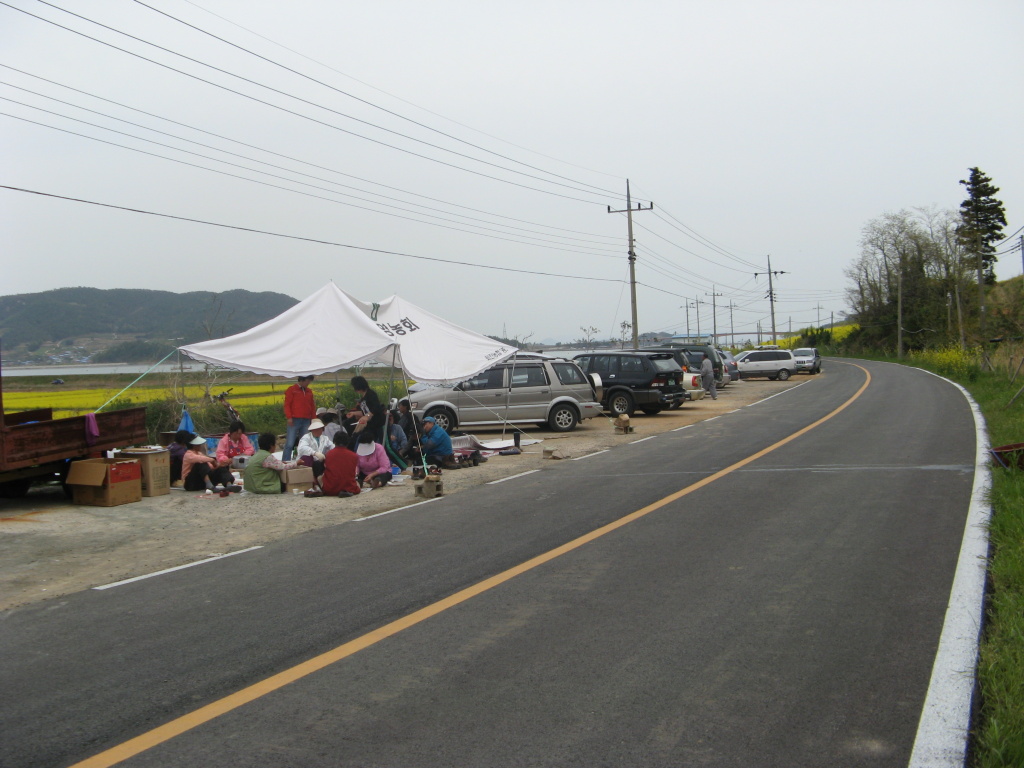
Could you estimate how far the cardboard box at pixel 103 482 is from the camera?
446 inches

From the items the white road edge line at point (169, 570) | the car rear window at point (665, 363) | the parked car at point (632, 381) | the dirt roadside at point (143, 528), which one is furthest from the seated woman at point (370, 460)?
the car rear window at point (665, 363)

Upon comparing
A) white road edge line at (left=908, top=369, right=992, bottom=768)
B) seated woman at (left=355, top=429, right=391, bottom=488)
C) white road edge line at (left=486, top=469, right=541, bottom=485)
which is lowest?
white road edge line at (left=486, top=469, right=541, bottom=485)

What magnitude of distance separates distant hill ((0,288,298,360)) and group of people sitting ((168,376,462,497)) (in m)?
27.9

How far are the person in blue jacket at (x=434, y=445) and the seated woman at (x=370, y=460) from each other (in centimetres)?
139

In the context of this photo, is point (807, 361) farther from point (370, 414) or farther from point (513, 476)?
point (370, 414)

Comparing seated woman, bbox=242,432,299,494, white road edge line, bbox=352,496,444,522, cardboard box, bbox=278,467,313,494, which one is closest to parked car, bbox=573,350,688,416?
cardboard box, bbox=278,467,313,494

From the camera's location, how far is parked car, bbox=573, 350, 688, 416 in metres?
23.4

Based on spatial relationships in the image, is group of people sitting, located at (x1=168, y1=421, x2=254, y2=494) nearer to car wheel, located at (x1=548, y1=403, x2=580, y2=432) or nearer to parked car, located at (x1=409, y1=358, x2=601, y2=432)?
parked car, located at (x1=409, y1=358, x2=601, y2=432)

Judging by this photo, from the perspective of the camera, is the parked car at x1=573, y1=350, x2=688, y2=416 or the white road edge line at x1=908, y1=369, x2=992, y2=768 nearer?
the white road edge line at x1=908, y1=369, x2=992, y2=768

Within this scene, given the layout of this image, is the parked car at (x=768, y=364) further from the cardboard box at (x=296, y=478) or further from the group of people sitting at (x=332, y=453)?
the cardboard box at (x=296, y=478)

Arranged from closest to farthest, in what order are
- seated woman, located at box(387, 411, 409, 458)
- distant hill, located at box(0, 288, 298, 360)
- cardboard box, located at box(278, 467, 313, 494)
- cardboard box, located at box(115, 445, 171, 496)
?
1. cardboard box, located at box(115, 445, 171, 496)
2. cardboard box, located at box(278, 467, 313, 494)
3. seated woman, located at box(387, 411, 409, 458)
4. distant hill, located at box(0, 288, 298, 360)

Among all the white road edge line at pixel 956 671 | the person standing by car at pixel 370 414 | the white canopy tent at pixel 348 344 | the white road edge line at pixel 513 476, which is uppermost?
the white canopy tent at pixel 348 344

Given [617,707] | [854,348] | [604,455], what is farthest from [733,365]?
[854,348]

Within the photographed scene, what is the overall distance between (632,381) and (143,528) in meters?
15.8
